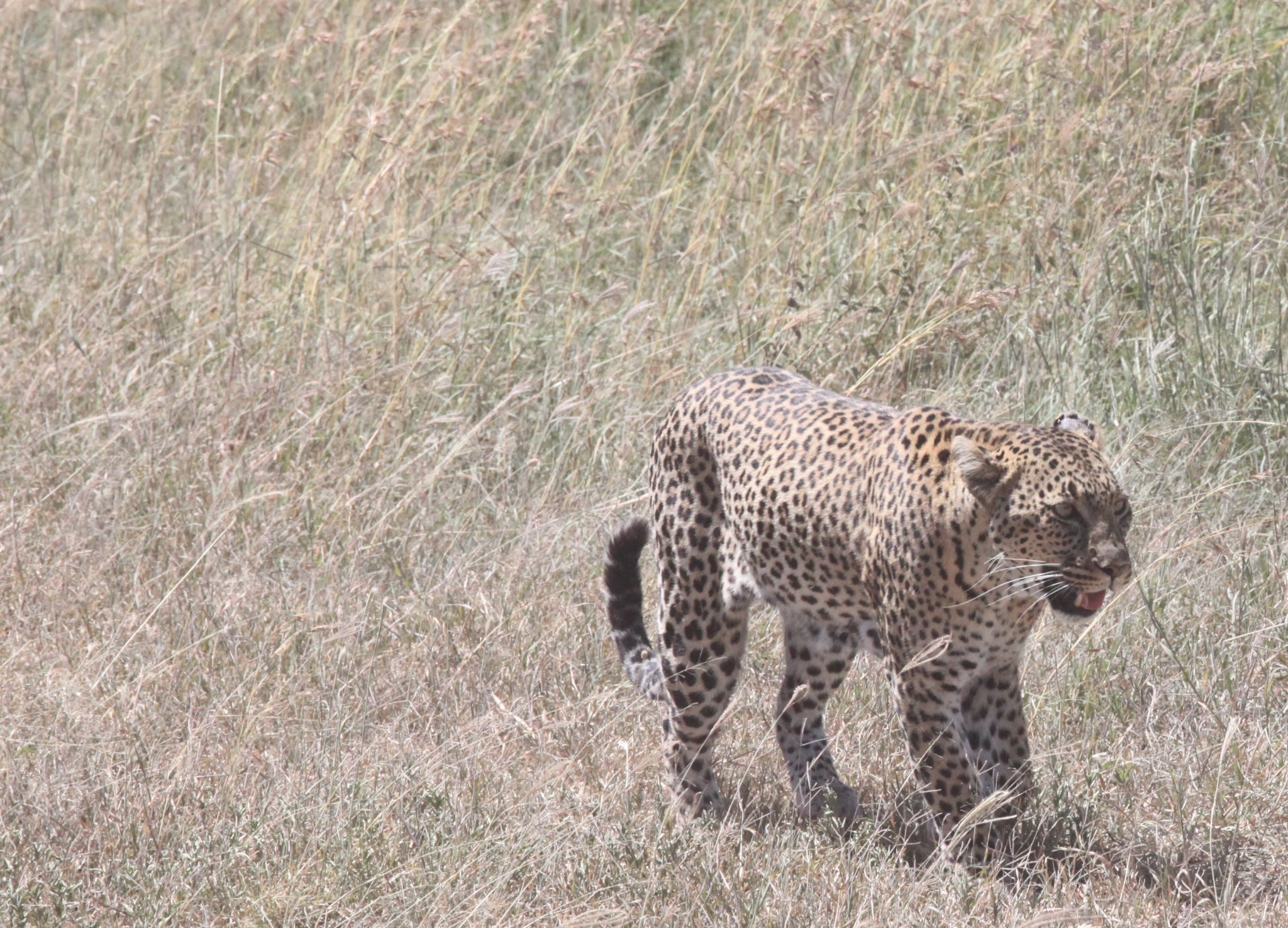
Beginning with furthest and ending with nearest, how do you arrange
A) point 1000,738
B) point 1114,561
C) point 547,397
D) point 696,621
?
1. point 547,397
2. point 696,621
3. point 1000,738
4. point 1114,561

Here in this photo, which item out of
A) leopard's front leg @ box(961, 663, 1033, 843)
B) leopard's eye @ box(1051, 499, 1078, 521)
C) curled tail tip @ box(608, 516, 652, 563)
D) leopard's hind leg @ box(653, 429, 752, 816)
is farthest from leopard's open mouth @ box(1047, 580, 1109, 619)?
curled tail tip @ box(608, 516, 652, 563)

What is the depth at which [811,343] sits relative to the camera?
6.40m

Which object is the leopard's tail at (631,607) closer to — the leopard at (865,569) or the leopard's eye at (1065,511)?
the leopard at (865,569)

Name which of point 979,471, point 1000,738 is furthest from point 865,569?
point 1000,738

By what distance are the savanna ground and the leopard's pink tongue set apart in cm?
60

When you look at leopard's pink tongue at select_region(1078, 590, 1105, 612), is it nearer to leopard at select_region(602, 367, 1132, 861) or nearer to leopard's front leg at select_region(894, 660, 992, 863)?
leopard at select_region(602, 367, 1132, 861)

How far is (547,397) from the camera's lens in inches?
254

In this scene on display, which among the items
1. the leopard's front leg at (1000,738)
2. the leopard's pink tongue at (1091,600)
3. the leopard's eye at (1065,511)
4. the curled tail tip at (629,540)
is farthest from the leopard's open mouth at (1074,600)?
the curled tail tip at (629,540)

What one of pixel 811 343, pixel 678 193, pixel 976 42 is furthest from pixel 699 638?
pixel 976 42

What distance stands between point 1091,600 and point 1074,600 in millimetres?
39

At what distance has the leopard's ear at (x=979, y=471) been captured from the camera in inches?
157

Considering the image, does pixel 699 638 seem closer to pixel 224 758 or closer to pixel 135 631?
pixel 224 758

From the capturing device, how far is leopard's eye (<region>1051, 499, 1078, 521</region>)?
13.0ft

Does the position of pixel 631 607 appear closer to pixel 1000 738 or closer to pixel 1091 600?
pixel 1000 738
